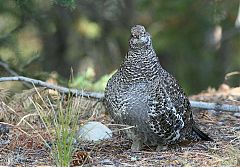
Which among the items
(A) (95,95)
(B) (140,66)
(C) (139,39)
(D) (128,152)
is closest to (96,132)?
(D) (128,152)

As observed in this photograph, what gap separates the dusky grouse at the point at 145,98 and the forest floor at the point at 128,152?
0.15 meters

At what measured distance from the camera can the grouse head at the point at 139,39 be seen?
5297 millimetres

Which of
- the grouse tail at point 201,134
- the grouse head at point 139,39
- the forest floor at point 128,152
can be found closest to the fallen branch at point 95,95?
the forest floor at point 128,152

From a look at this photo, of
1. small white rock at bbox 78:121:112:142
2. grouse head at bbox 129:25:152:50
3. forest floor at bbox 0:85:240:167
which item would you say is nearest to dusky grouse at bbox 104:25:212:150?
grouse head at bbox 129:25:152:50

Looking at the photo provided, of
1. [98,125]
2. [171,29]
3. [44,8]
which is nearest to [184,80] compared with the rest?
[171,29]

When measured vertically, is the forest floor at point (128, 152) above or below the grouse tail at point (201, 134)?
below

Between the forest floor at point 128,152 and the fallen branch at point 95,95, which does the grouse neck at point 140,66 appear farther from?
the fallen branch at point 95,95

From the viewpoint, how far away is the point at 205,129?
6.21 meters

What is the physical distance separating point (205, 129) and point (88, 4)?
539 cm

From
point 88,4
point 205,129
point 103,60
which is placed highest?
point 88,4

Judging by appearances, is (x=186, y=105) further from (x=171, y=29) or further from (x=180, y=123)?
(x=171, y=29)

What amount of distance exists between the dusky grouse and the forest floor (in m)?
0.15

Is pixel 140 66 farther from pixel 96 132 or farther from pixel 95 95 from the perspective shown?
pixel 95 95

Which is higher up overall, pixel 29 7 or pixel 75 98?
pixel 29 7
